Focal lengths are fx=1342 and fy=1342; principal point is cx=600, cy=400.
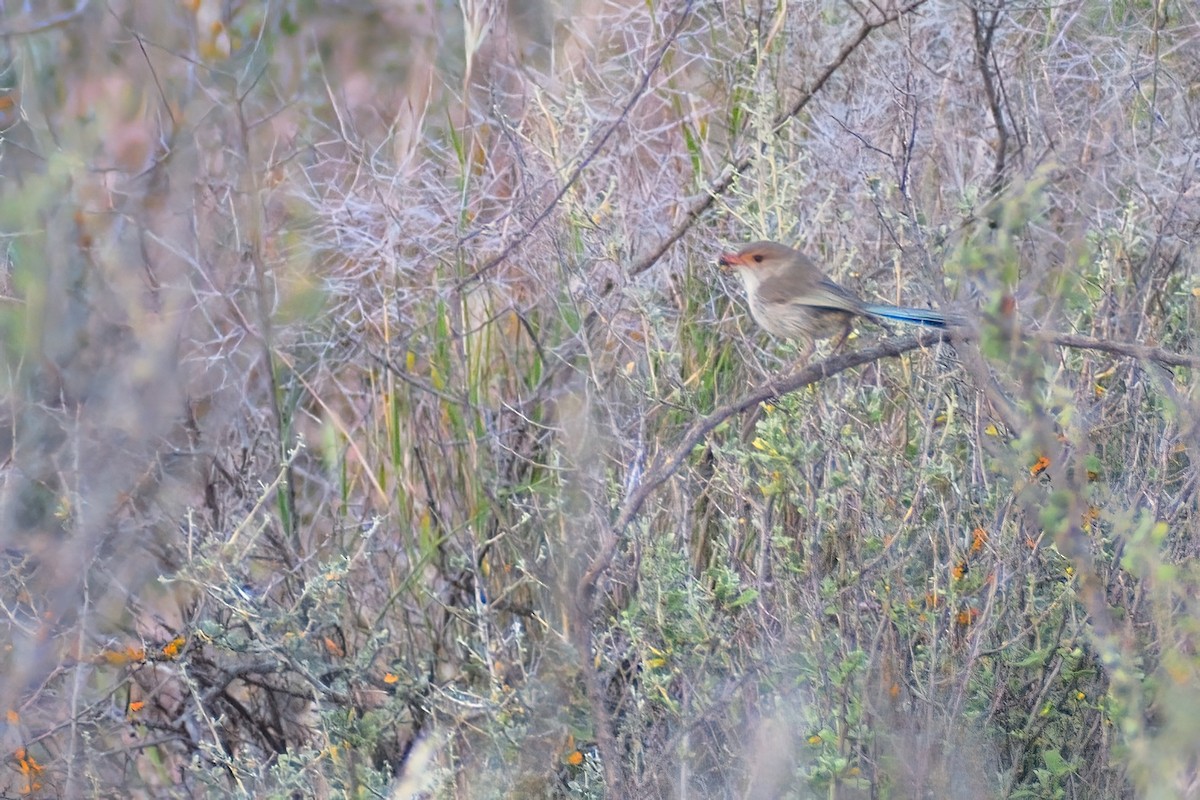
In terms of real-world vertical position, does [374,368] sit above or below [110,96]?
below

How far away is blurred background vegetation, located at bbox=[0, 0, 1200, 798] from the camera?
318 cm

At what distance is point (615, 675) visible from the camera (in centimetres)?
429

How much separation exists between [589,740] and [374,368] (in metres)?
1.92

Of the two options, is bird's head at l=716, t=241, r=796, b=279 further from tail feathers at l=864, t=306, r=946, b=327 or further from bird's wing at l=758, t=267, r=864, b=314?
tail feathers at l=864, t=306, r=946, b=327

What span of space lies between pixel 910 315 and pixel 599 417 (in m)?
1.31

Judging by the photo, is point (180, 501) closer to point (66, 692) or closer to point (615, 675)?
point (66, 692)

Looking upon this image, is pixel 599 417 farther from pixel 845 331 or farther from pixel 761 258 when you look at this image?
pixel 845 331

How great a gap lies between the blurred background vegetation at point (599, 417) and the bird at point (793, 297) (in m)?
0.09

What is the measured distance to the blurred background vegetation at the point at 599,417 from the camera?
10.4 ft

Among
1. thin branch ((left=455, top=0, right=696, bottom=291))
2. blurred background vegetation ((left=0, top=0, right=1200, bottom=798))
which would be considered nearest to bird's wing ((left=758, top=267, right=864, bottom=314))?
blurred background vegetation ((left=0, top=0, right=1200, bottom=798))

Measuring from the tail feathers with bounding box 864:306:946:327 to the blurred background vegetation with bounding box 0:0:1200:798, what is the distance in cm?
10

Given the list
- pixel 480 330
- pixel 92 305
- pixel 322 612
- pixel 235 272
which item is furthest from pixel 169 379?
pixel 235 272

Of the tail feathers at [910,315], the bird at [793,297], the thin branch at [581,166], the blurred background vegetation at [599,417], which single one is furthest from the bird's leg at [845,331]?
the thin branch at [581,166]

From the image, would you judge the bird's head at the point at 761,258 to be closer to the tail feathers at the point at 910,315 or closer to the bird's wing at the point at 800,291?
the bird's wing at the point at 800,291
